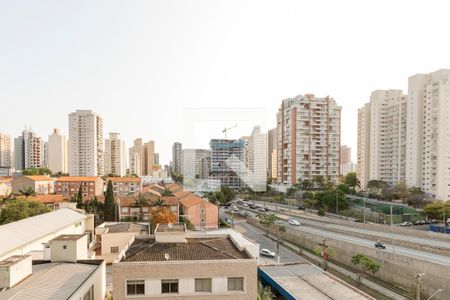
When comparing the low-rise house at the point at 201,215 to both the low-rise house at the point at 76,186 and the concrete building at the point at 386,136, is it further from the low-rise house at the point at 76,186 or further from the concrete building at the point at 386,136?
the concrete building at the point at 386,136

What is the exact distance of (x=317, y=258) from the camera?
26656 mm

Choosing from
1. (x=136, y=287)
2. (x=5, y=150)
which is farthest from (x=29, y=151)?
(x=136, y=287)

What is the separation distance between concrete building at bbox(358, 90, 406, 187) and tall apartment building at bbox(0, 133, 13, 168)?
11697cm

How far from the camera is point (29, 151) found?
4099 inches

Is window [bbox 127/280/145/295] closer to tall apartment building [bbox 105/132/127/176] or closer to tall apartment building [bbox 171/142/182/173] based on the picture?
tall apartment building [bbox 105/132/127/176]

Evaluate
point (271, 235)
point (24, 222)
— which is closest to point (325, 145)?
point (271, 235)

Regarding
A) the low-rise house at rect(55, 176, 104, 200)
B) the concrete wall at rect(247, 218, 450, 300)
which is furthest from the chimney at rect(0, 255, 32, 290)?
the low-rise house at rect(55, 176, 104, 200)

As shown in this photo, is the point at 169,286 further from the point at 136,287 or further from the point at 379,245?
the point at 379,245

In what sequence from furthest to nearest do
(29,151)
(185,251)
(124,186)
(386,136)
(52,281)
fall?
(29,151), (124,186), (386,136), (185,251), (52,281)

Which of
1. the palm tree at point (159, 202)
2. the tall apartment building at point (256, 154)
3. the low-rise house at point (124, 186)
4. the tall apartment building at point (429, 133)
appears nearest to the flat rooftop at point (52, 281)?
the palm tree at point (159, 202)

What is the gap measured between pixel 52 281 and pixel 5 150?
124 meters

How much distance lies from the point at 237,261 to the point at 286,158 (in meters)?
56.2

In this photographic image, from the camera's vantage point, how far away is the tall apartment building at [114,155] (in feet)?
314

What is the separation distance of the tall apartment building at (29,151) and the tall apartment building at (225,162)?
264ft
